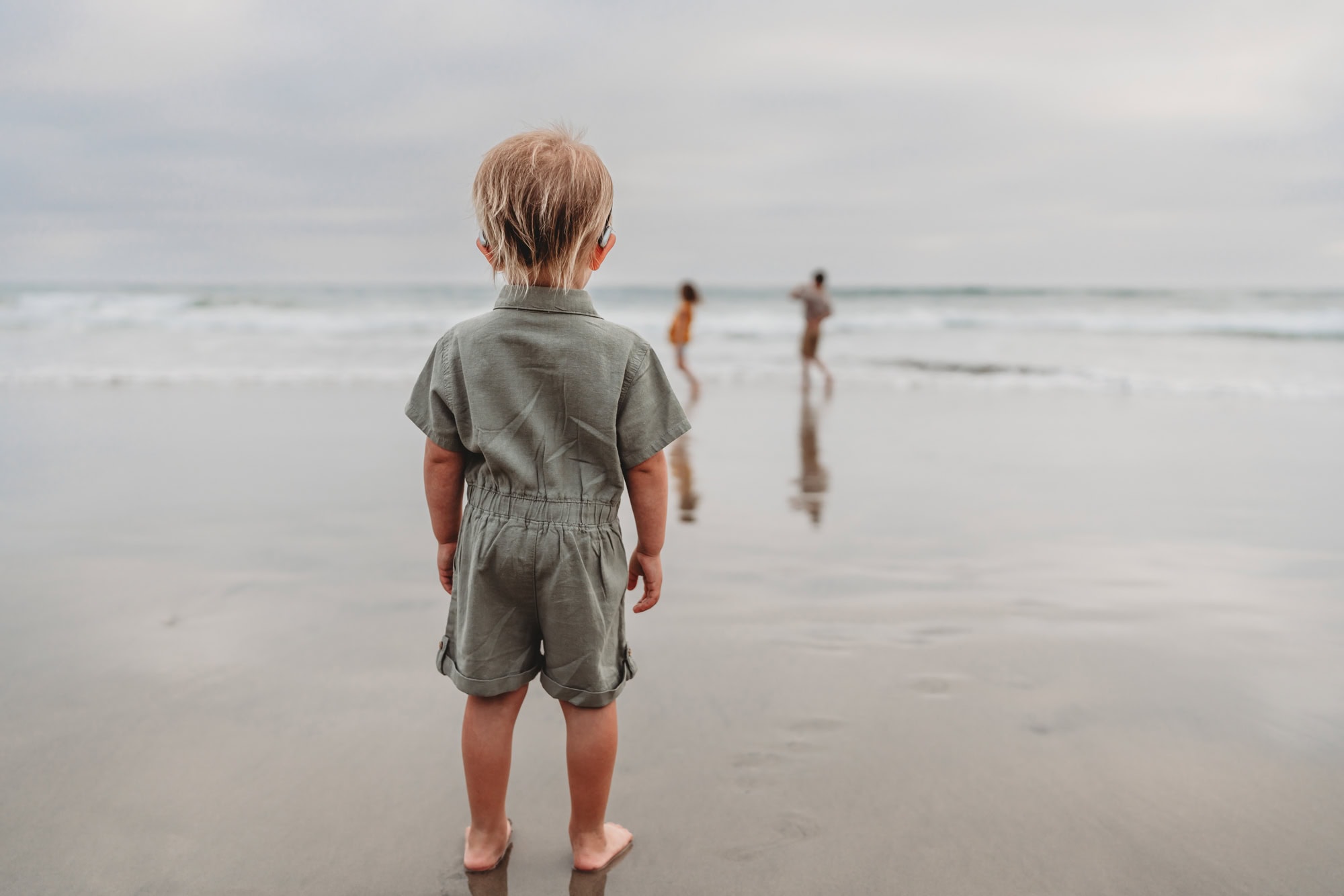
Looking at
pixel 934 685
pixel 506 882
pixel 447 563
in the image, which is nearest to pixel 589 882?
pixel 506 882

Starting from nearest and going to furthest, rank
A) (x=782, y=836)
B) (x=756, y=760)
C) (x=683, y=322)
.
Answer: (x=782, y=836) → (x=756, y=760) → (x=683, y=322)

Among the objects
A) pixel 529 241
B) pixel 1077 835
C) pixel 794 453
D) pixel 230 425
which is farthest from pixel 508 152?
pixel 230 425

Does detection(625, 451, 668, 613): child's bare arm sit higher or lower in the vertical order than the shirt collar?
lower

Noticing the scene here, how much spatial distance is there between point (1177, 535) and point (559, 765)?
3.55 metres

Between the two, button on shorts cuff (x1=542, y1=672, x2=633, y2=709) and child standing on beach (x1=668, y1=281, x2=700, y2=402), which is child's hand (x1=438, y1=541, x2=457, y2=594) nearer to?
button on shorts cuff (x1=542, y1=672, x2=633, y2=709)

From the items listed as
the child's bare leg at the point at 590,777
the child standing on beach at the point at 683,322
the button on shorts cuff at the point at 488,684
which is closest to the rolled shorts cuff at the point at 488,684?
the button on shorts cuff at the point at 488,684

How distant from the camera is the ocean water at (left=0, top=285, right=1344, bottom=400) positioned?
1153 centimetres

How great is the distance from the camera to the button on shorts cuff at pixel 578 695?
1.83 m

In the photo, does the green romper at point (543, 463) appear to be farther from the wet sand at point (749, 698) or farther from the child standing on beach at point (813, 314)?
the child standing on beach at point (813, 314)

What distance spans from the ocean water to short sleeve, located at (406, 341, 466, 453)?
9.54m

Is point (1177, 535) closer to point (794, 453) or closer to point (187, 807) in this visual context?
point (794, 453)

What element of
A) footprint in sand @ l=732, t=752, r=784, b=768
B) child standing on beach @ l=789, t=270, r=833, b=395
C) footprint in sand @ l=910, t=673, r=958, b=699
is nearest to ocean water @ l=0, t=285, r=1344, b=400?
child standing on beach @ l=789, t=270, r=833, b=395

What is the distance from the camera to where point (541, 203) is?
165 cm

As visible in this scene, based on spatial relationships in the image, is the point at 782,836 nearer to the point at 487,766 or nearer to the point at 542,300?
the point at 487,766
